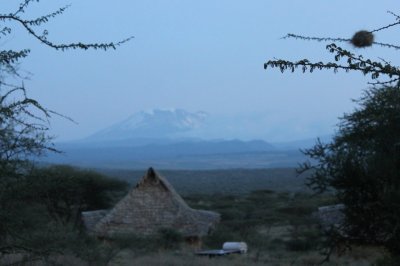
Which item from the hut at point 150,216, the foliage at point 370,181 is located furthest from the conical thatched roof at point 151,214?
the foliage at point 370,181

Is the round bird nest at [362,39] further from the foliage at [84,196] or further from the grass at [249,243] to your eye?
the foliage at [84,196]

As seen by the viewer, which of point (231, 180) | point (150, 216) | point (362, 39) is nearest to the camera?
point (362, 39)

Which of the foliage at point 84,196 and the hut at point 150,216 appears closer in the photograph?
the hut at point 150,216

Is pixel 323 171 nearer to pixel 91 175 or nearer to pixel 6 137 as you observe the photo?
pixel 6 137

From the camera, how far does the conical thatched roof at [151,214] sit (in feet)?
102

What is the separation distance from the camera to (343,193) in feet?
35.8

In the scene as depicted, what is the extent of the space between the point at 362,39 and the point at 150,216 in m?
28.4

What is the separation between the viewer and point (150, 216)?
105 ft

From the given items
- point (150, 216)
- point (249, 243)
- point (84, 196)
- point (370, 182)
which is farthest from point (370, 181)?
point (84, 196)

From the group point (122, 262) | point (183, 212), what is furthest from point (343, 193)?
point (183, 212)

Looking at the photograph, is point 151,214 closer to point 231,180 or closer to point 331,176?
point 331,176

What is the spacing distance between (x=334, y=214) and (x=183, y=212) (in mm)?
6270

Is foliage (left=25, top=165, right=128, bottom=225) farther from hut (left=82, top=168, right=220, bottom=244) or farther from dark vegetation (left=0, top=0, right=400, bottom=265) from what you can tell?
dark vegetation (left=0, top=0, right=400, bottom=265)

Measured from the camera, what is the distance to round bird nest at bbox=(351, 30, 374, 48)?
12.7ft
